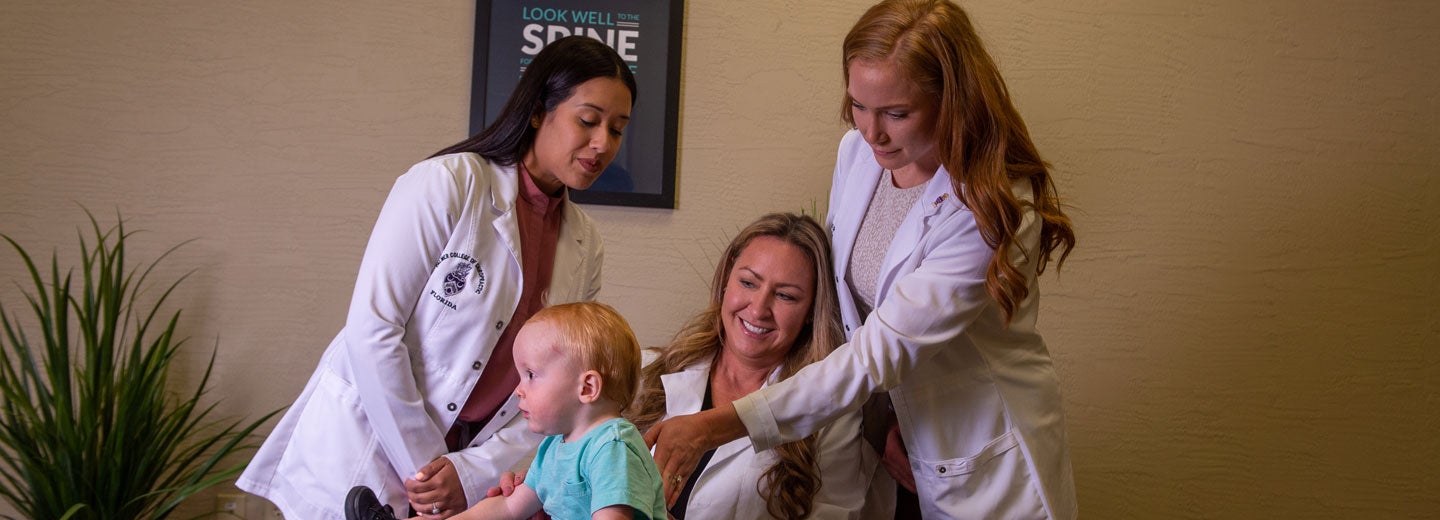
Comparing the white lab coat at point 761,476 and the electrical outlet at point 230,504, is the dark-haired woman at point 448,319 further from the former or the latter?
the electrical outlet at point 230,504

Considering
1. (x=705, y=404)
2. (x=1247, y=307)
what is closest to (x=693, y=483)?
(x=705, y=404)

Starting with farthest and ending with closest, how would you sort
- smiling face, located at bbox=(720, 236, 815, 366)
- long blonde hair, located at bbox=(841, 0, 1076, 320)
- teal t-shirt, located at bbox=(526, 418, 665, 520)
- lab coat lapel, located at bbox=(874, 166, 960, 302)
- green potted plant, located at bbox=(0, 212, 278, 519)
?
green potted plant, located at bbox=(0, 212, 278, 519)
smiling face, located at bbox=(720, 236, 815, 366)
lab coat lapel, located at bbox=(874, 166, 960, 302)
long blonde hair, located at bbox=(841, 0, 1076, 320)
teal t-shirt, located at bbox=(526, 418, 665, 520)

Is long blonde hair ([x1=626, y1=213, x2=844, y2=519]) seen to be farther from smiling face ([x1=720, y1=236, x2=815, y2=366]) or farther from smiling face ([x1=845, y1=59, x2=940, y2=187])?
smiling face ([x1=845, y1=59, x2=940, y2=187])

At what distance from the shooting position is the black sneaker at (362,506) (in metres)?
1.67

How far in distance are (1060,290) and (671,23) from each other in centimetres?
130

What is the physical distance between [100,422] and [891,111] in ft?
6.66

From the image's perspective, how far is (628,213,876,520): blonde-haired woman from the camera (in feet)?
7.18

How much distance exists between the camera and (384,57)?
307cm

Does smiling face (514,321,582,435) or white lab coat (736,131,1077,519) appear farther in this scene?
white lab coat (736,131,1077,519)

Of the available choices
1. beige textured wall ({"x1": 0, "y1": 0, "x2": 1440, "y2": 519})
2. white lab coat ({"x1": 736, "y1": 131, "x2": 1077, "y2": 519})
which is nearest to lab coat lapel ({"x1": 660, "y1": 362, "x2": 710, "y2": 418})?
white lab coat ({"x1": 736, "y1": 131, "x2": 1077, "y2": 519})

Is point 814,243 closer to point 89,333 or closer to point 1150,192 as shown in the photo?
point 1150,192

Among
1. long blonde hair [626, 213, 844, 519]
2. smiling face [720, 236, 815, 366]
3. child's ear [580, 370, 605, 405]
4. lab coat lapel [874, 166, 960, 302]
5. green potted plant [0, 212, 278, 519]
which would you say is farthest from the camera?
green potted plant [0, 212, 278, 519]

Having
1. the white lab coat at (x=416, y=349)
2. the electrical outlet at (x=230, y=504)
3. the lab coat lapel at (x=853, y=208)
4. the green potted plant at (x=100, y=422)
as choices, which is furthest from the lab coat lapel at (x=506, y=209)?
the electrical outlet at (x=230, y=504)

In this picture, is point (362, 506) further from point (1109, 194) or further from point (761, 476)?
point (1109, 194)
